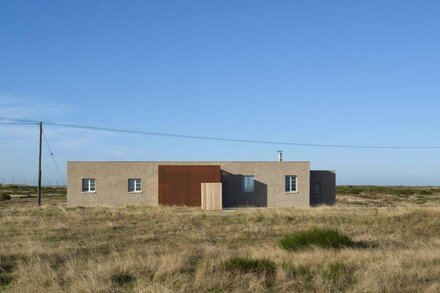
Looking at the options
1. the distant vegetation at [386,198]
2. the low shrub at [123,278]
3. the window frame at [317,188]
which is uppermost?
the window frame at [317,188]

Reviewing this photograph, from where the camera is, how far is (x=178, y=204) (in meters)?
38.0

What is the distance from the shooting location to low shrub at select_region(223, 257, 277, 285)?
9.95 meters

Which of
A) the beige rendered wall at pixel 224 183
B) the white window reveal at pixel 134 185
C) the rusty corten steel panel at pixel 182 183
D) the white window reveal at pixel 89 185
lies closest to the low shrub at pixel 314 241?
the rusty corten steel panel at pixel 182 183

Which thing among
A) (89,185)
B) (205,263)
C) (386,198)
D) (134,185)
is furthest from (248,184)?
(386,198)

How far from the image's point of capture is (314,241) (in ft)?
49.0

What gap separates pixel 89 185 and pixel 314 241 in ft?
88.8

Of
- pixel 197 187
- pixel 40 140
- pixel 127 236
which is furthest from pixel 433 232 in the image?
pixel 40 140

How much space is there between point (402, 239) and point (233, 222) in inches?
334

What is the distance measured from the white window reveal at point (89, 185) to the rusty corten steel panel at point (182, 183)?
16.3ft

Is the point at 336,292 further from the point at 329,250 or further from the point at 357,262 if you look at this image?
the point at 329,250

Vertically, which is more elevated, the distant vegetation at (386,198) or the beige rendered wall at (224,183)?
the beige rendered wall at (224,183)

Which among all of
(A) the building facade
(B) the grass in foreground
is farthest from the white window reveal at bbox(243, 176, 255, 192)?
(B) the grass in foreground

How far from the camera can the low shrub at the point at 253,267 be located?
995 cm

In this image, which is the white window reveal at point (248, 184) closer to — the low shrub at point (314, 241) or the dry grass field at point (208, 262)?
the dry grass field at point (208, 262)
